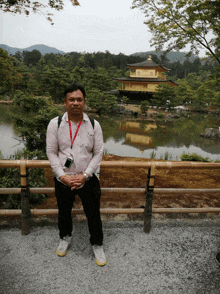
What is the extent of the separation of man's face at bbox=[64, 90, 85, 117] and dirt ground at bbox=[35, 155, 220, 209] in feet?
2.35

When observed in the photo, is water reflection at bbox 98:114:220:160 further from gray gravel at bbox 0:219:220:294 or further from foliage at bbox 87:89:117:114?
foliage at bbox 87:89:117:114

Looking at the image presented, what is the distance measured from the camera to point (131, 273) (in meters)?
1.63

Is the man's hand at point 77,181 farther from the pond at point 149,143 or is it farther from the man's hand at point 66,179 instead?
the pond at point 149,143

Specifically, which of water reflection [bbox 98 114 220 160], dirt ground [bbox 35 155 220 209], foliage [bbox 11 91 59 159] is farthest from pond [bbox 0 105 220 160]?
foliage [bbox 11 91 59 159]

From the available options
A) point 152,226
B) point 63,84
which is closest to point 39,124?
point 152,226

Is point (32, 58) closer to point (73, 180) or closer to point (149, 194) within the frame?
point (149, 194)

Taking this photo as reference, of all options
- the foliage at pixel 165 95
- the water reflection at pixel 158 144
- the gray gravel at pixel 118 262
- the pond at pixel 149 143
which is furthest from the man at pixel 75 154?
the foliage at pixel 165 95

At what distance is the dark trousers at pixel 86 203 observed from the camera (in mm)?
1716

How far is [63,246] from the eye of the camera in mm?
1796

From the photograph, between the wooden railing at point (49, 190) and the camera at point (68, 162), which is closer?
the camera at point (68, 162)

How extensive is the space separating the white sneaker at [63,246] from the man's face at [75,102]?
Result: 112cm

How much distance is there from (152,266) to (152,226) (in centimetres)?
57

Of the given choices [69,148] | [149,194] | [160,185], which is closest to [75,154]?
[69,148]

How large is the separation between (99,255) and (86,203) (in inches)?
17.8
